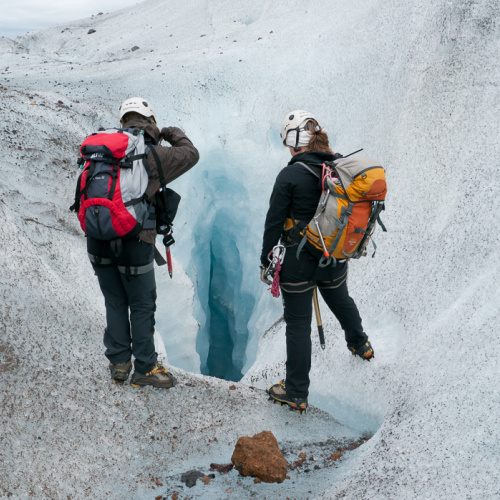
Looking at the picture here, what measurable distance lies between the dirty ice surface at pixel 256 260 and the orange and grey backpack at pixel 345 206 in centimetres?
129

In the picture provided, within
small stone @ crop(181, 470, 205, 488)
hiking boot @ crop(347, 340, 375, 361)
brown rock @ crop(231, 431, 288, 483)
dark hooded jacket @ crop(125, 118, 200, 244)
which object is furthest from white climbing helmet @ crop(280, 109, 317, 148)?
small stone @ crop(181, 470, 205, 488)

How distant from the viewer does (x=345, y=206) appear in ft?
11.2

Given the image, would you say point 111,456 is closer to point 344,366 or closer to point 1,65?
point 344,366

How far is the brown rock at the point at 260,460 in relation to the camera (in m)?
3.20

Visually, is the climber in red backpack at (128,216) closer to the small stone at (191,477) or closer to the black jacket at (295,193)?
the black jacket at (295,193)

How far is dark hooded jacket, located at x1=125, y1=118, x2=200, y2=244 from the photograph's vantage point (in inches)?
133

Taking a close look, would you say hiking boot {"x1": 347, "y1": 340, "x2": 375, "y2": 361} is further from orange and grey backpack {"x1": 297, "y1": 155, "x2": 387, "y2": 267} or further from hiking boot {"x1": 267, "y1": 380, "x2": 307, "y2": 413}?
orange and grey backpack {"x1": 297, "y1": 155, "x2": 387, "y2": 267}

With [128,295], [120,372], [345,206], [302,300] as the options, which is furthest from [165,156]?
[120,372]

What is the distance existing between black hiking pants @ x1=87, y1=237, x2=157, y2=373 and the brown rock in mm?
1078

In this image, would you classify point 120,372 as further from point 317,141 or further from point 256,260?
point 256,260

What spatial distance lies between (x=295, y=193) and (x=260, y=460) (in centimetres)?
198

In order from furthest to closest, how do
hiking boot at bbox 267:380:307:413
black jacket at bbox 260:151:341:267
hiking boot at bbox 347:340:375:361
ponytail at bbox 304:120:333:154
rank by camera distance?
hiking boot at bbox 347:340:375:361 → hiking boot at bbox 267:380:307:413 → ponytail at bbox 304:120:333:154 → black jacket at bbox 260:151:341:267

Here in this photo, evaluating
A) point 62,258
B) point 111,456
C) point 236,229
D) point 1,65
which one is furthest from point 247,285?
point 1,65

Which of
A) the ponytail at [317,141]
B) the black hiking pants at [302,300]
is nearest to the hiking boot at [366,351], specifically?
Result: the black hiking pants at [302,300]
